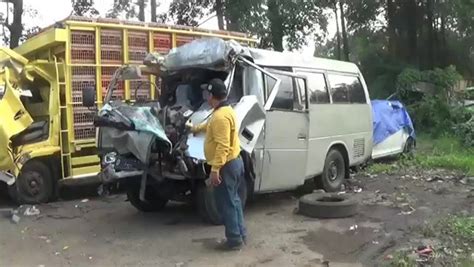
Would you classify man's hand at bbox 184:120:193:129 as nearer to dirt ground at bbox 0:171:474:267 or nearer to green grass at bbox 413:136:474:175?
dirt ground at bbox 0:171:474:267

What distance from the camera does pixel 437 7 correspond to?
23641mm

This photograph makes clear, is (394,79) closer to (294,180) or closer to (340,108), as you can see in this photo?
(340,108)

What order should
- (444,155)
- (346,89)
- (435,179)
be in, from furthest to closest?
(444,155), (435,179), (346,89)

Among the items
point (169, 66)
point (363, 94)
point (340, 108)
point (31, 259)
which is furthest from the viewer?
point (363, 94)

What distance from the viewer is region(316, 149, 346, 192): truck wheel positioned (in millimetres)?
9445

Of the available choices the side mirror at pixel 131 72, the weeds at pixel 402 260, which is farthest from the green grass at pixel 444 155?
the side mirror at pixel 131 72

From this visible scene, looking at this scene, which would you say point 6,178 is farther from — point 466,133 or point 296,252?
point 466,133

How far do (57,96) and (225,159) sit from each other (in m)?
4.71

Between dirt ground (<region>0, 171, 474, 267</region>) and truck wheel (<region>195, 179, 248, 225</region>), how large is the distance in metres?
0.11

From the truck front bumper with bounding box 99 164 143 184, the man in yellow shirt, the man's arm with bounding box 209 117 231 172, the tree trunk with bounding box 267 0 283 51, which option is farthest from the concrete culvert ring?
the tree trunk with bounding box 267 0 283 51

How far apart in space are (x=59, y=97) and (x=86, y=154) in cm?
106

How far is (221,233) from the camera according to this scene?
6980 millimetres

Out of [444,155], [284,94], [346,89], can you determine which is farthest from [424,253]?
[444,155]

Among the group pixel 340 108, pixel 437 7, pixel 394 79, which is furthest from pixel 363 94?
pixel 437 7
